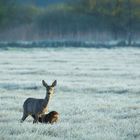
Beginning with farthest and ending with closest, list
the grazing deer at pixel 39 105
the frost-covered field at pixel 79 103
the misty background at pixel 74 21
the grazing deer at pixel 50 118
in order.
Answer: the misty background at pixel 74 21, the grazing deer at pixel 50 118, the grazing deer at pixel 39 105, the frost-covered field at pixel 79 103

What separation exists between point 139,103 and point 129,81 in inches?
314

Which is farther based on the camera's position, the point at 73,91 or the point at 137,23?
the point at 137,23

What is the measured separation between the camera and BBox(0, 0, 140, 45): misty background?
68.3m

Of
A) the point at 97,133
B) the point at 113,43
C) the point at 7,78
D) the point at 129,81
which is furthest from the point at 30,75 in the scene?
the point at 113,43

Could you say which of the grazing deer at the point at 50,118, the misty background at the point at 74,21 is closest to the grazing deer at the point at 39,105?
the grazing deer at the point at 50,118

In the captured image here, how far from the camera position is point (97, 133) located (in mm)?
12328

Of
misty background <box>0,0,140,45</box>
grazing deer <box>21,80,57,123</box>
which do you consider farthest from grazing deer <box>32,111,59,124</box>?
misty background <box>0,0,140,45</box>

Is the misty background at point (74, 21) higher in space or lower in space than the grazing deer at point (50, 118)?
higher

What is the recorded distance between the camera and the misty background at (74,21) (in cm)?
6831

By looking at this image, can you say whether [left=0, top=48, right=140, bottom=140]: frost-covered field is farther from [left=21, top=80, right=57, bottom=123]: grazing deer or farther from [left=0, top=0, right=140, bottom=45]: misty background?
[left=0, top=0, right=140, bottom=45]: misty background

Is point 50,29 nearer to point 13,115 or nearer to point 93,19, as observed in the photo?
point 93,19

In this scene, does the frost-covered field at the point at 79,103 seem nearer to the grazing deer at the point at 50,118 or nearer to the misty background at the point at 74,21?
the grazing deer at the point at 50,118

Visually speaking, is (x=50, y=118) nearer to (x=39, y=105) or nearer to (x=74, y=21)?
(x=39, y=105)

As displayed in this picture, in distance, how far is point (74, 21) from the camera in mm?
74438
